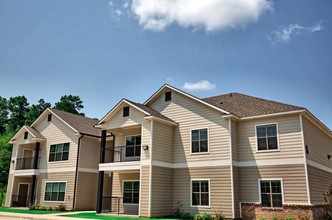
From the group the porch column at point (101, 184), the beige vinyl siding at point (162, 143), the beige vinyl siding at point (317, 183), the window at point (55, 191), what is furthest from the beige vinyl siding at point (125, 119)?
the beige vinyl siding at point (317, 183)

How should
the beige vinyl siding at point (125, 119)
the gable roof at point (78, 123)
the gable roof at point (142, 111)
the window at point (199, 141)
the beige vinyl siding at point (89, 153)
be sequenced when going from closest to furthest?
the window at point (199, 141) < the gable roof at point (142, 111) < the beige vinyl siding at point (125, 119) < the beige vinyl siding at point (89, 153) < the gable roof at point (78, 123)

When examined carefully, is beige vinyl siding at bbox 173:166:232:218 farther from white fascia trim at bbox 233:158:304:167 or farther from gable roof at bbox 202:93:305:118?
gable roof at bbox 202:93:305:118

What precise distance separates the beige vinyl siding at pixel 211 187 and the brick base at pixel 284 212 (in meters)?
0.97

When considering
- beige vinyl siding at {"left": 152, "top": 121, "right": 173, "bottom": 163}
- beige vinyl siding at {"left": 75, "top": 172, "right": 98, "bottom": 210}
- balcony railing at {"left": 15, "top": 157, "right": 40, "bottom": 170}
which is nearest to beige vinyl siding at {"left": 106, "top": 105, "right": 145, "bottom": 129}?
beige vinyl siding at {"left": 152, "top": 121, "right": 173, "bottom": 163}

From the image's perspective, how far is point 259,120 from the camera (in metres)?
18.8

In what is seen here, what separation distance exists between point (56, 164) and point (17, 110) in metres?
41.2

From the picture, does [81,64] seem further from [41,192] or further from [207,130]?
[41,192]

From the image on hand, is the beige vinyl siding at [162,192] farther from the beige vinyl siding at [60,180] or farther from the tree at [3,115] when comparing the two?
the tree at [3,115]

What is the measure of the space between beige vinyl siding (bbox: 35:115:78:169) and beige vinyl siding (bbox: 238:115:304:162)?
44.2 ft

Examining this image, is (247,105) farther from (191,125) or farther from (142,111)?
(142,111)

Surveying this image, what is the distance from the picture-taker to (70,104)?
198ft

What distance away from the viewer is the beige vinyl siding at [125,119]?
20344mm

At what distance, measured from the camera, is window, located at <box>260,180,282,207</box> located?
17031mm

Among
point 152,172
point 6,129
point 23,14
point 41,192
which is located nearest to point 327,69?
point 152,172
